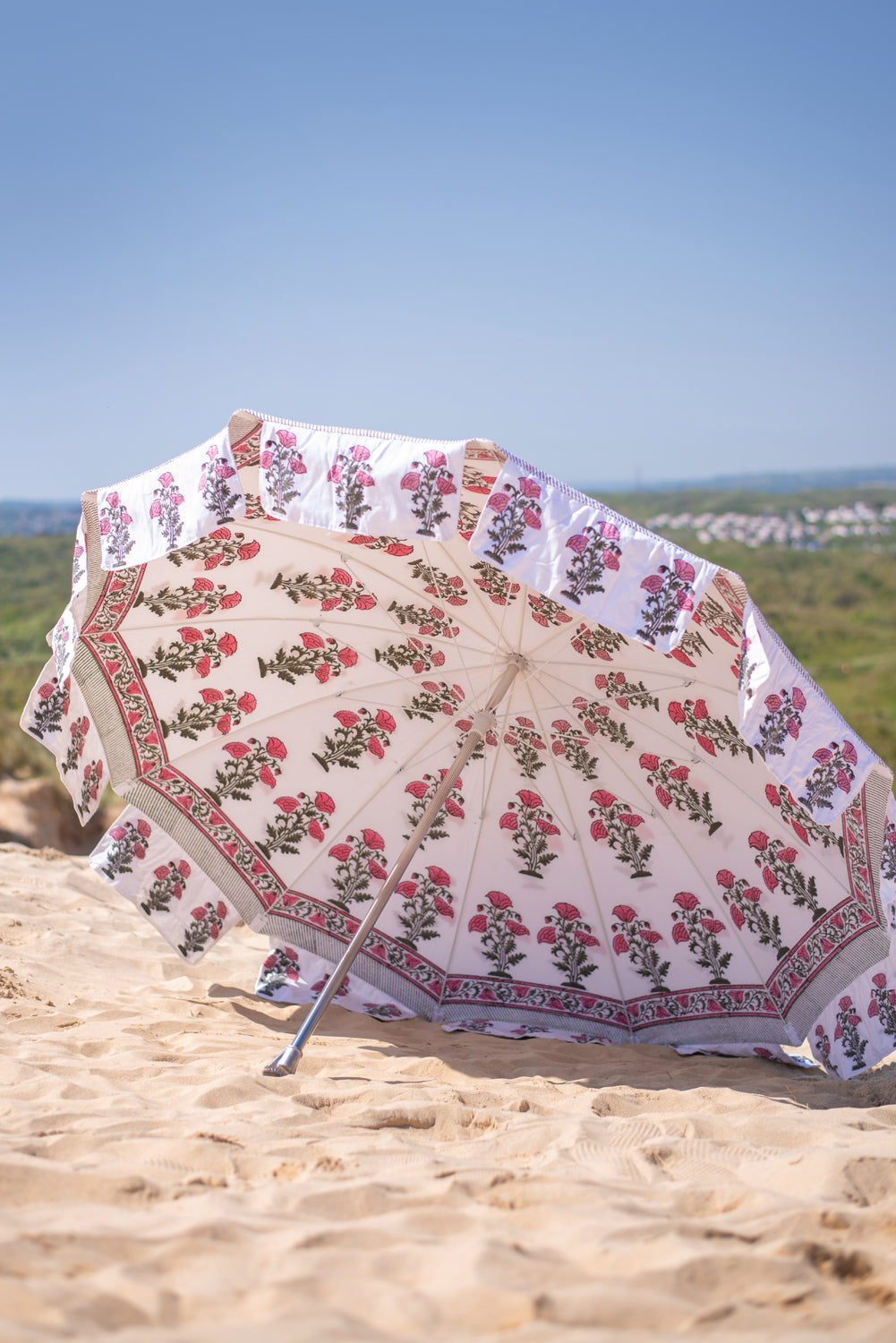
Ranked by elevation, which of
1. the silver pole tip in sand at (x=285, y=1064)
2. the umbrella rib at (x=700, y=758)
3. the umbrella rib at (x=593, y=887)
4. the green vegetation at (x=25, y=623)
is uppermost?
the umbrella rib at (x=700, y=758)

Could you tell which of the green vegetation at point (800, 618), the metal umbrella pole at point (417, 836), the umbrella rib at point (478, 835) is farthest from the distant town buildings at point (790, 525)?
the metal umbrella pole at point (417, 836)

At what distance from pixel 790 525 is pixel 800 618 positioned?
54.2 m

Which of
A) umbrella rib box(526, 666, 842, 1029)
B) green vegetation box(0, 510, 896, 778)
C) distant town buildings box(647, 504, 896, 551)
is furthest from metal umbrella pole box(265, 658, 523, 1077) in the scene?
distant town buildings box(647, 504, 896, 551)

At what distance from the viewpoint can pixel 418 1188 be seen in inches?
84.3

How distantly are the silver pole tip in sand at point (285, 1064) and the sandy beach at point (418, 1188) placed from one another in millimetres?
60

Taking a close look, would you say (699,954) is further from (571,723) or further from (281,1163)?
(281,1163)

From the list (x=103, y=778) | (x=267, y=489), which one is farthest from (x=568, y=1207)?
(x=103, y=778)

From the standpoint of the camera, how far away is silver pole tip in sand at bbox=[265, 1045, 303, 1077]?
3057 mm

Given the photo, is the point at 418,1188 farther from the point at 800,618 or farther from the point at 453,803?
the point at 800,618

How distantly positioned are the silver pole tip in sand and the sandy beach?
6 cm

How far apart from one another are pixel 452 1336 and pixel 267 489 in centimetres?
209

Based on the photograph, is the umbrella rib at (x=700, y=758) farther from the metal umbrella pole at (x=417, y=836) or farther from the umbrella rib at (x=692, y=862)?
the metal umbrella pole at (x=417, y=836)

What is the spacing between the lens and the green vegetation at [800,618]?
17.5 metres

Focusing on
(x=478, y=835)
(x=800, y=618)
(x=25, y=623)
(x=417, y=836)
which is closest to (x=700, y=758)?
(x=478, y=835)
